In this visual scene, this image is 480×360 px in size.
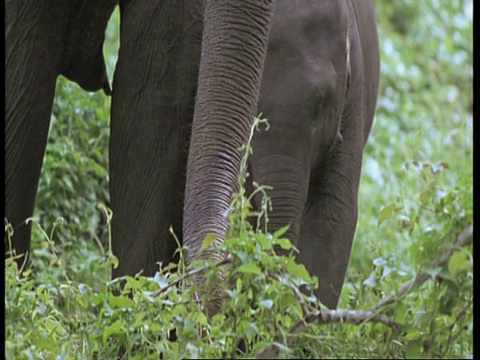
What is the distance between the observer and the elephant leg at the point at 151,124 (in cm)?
371

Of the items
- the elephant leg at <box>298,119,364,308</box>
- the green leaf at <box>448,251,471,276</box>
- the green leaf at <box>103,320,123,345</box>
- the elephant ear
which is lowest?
the green leaf at <box>103,320,123,345</box>

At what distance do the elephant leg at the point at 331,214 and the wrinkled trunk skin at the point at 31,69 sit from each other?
0.70 m

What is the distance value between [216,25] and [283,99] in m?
0.55

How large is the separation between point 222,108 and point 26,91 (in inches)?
29.8

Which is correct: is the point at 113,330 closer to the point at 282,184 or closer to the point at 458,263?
the point at 458,263

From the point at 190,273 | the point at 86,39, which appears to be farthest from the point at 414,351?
the point at 86,39

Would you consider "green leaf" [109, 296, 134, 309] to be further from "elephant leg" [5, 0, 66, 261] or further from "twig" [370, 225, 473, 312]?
"elephant leg" [5, 0, 66, 261]

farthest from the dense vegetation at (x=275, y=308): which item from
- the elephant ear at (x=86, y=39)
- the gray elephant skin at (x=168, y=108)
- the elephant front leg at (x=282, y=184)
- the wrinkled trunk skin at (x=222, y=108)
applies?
the elephant ear at (x=86, y=39)

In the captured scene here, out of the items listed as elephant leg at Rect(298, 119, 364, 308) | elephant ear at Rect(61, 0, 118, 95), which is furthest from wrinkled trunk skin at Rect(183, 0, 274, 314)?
elephant leg at Rect(298, 119, 364, 308)

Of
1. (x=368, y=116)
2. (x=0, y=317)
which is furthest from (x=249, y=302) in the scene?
(x=368, y=116)

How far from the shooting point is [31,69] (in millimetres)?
3613

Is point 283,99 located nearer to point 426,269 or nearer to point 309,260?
point 309,260

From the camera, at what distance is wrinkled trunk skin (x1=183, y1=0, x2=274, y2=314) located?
2992 mm

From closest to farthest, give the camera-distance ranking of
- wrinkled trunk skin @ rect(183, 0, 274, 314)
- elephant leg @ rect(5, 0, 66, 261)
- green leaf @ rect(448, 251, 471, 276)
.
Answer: green leaf @ rect(448, 251, 471, 276) → wrinkled trunk skin @ rect(183, 0, 274, 314) → elephant leg @ rect(5, 0, 66, 261)
